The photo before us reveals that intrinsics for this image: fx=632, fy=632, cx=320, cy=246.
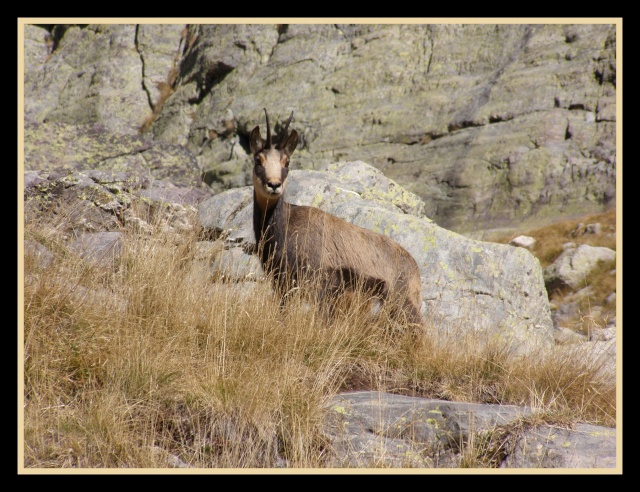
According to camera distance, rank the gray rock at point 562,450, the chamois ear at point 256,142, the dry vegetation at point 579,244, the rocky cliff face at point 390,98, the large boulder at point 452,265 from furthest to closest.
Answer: the rocky cliff face at point 390,98, the dry vegetation at point 579,244, the large boulder at point 452,265, the chamois ear at point 256,142, the gray rock at point 562,450

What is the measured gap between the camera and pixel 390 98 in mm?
32188

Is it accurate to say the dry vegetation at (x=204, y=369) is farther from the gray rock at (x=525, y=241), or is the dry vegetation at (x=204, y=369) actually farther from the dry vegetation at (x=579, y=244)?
the gray rock at (x=525, y=241)

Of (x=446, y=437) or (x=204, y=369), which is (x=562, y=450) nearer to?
(x=446, y=437)

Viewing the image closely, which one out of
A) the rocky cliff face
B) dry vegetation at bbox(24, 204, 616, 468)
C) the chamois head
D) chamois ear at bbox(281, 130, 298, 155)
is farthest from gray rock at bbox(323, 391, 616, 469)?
the rocky cliff face

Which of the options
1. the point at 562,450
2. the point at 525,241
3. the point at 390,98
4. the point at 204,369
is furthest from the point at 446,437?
the point at 390,98

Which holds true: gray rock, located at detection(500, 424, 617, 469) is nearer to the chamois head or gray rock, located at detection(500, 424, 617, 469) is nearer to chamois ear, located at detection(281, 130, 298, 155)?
the chamois head

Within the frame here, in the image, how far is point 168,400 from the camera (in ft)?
17.2

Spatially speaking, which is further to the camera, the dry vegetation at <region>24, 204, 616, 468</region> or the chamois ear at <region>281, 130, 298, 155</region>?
the chamois ear at <region>281, 130, 298, 155</region>

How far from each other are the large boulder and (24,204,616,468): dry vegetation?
1175 millimetres

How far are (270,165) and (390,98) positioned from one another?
25.6m

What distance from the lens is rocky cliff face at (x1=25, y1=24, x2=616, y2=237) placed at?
27469 mm

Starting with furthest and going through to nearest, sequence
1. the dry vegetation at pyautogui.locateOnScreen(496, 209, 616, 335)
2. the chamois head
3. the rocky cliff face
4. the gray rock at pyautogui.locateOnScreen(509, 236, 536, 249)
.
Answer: the rocky cliff face → the gray rock at pyautogui.locateOnScreen(509, 236, 536, 249) → the dry vegetation at pyautogui.locateOnScreen(496, 209, 616, 335) → the chamois head

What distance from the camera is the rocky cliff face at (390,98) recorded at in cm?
2747

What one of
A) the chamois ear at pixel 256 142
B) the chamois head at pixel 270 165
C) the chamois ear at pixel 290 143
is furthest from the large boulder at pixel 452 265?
the chamois ear at pixel 290 143
